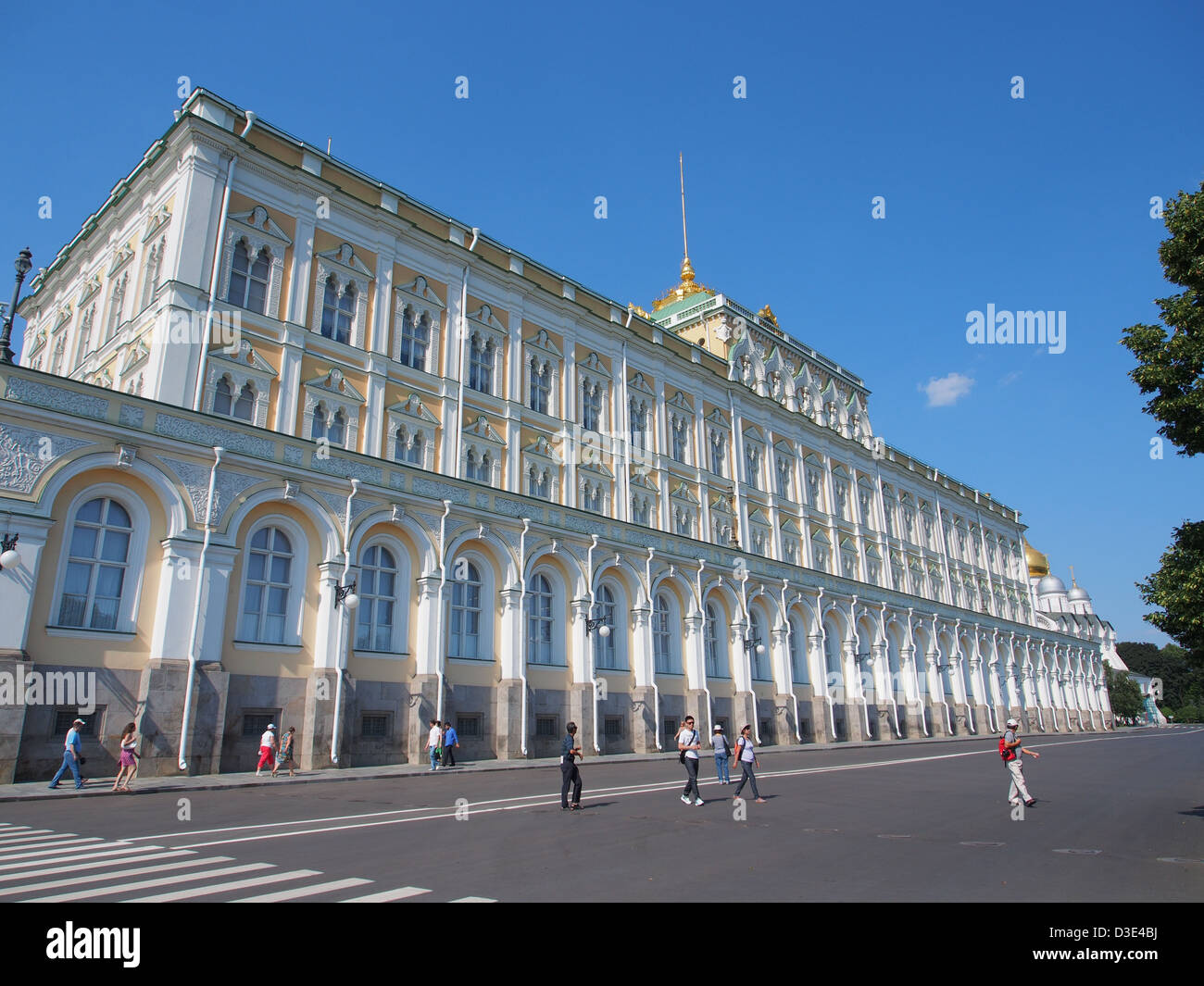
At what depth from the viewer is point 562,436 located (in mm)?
35469

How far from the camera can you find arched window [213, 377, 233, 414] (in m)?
24.8

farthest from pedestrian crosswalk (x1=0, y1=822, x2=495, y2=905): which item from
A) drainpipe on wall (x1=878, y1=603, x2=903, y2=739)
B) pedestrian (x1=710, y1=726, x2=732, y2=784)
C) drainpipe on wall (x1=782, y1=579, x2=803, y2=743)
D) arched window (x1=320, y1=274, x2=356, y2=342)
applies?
drainpipe on wall (x1=878, y1=603, x2=903, y2=739)

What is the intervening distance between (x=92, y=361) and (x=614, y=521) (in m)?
20.4

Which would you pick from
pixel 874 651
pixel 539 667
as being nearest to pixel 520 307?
pixel 539 667

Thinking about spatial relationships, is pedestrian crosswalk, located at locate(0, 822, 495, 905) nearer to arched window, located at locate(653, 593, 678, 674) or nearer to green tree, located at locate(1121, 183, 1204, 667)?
green tree, located at locate(1121, 183, 1204, 667)

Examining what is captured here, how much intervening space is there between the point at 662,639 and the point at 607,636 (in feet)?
13.6

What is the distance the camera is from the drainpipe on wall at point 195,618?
62.8ft

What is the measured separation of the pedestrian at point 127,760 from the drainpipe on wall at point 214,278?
33.7ft

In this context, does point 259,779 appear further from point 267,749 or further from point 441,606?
point 441,606

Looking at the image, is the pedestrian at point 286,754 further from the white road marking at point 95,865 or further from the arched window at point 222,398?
the white road marking at point 95,865

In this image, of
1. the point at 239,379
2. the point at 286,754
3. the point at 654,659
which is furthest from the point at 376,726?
the point at 654,659

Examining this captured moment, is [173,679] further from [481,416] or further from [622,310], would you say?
[622,310]

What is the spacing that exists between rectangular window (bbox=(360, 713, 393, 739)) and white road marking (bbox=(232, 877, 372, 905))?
636 inches

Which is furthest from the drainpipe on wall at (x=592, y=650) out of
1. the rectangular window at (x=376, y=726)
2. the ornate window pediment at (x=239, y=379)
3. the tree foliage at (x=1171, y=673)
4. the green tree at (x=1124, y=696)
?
the tree foliage at (x=1171, y=673)
